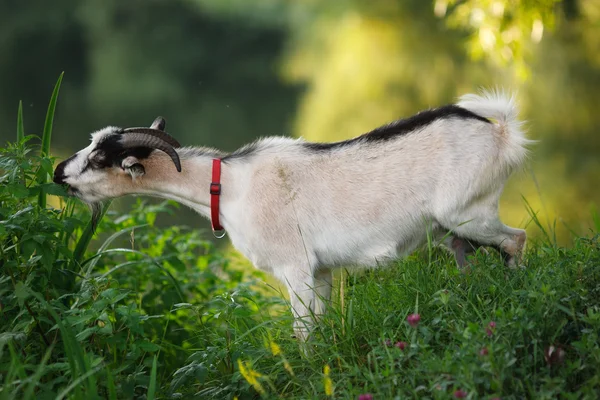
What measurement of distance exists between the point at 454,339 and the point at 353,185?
1175 mm

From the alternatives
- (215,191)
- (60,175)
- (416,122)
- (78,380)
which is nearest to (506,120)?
(416,122)

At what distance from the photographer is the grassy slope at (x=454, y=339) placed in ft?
8.80

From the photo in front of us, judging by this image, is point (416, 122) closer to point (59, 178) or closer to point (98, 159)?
point (98, 159)

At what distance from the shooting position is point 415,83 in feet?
49.4

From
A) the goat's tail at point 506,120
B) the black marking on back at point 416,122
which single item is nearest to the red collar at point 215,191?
the black marking on back at point 416,122

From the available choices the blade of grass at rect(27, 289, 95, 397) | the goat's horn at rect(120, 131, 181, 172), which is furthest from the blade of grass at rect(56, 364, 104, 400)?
the goat's horn at rect(120, 131, 181, 172)

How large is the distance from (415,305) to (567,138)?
944 cm

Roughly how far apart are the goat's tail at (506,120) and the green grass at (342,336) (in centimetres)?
49

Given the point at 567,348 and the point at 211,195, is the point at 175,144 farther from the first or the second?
the point at 567,348

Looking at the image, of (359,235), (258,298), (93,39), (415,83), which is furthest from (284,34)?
(359,235)

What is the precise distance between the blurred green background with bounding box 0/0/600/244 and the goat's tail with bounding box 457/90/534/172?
14.1 feet

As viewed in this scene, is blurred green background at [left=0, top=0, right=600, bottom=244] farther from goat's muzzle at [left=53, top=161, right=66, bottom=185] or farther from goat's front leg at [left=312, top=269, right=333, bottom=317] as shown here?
goat's muzzle at [left=53, top=161, right=66, bottom=185]

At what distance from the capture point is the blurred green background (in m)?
10.5

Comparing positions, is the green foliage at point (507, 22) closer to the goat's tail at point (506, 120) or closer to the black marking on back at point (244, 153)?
the goat's tail at point (506, 120)
